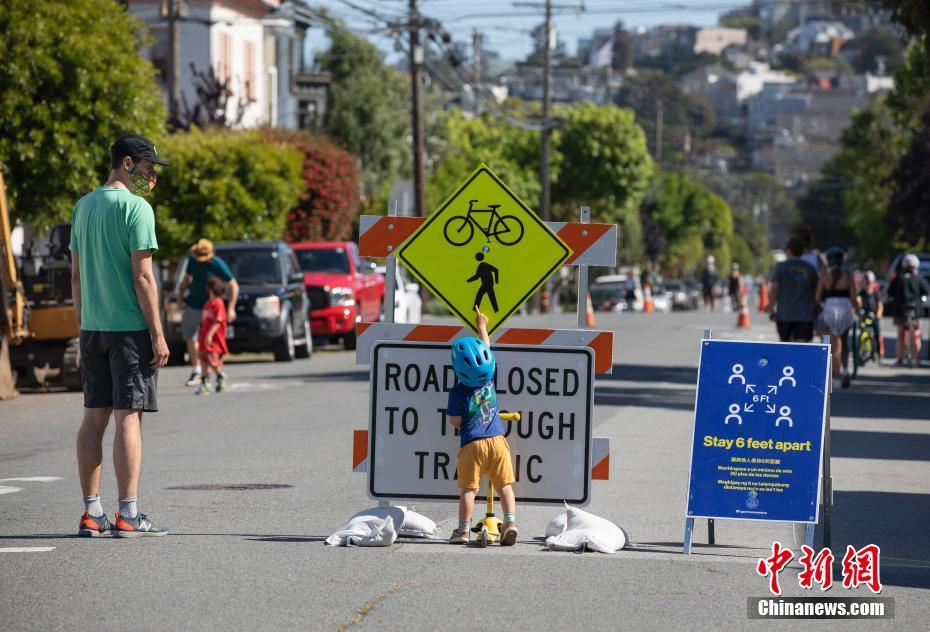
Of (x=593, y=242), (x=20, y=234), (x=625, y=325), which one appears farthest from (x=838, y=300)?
(x=20, y=234)

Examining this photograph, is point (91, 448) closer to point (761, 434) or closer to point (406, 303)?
point (761, 434)

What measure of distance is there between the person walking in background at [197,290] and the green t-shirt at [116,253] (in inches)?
450

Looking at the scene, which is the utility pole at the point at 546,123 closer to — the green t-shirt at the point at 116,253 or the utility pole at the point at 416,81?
the utility pole at the point at 416,81

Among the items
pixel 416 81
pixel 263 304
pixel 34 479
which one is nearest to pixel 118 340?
pixel 34 479

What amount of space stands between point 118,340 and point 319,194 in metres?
34.0

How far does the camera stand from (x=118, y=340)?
977 cm

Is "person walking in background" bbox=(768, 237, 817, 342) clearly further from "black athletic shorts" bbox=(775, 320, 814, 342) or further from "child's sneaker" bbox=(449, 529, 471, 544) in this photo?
"child's sneaker" bbox=(449, 529, 471, 544)

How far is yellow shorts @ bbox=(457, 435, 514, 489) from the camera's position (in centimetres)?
963

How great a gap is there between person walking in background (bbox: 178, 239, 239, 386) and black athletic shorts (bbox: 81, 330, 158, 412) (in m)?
11.5

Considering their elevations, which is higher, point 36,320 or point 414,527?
point 36,320

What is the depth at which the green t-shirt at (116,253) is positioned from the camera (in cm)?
980

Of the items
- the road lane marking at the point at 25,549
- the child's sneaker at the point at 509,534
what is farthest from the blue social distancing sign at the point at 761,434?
the road lane marking at the point at 25,549

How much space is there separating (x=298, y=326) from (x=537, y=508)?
55.2 feet

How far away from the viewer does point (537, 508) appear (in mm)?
11461
